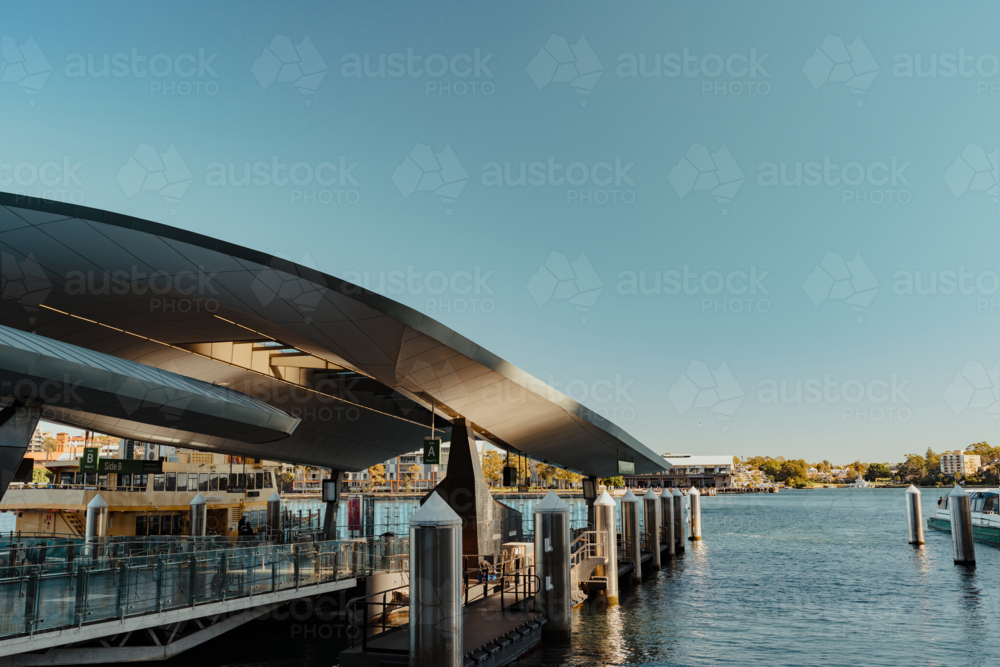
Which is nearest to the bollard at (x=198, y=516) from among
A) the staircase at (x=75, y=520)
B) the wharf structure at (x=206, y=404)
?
the wharf structure at (x=206, y=404)

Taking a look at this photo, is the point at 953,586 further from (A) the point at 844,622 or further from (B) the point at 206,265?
(B) the point at 206,265

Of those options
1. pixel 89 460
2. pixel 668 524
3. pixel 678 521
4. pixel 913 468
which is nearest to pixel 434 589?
pixel 89 460

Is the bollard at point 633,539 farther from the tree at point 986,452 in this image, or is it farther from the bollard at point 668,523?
the tree at point 986,452

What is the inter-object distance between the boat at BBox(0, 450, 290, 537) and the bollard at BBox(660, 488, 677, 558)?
2134cm

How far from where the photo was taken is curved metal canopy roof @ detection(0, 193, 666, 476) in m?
13.7

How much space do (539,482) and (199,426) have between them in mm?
169870

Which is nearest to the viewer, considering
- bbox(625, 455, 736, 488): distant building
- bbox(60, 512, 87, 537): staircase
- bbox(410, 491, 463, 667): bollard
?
bbox(410, 491, 463, 667): bollard

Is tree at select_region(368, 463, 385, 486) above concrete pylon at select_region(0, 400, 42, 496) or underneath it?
underneath

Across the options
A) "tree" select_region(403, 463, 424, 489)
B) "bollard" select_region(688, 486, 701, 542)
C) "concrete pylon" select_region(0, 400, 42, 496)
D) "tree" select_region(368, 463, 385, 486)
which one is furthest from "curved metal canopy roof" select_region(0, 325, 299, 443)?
"tree" select_region(368, 463, 385, 486)

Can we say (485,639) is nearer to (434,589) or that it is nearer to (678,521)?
(434,589)

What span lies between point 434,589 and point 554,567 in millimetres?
6878

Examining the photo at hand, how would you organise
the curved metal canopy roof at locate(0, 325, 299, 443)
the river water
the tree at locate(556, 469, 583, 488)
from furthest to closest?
the tree at locate(556, 469, 583, 488) → the river water → the curved metal canopy roof at locate(0, 325, 299, 443)

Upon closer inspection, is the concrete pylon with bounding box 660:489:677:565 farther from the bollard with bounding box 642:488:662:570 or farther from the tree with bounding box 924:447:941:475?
the tree with bounding box 924:447:941:475

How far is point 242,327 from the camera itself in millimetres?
19469
